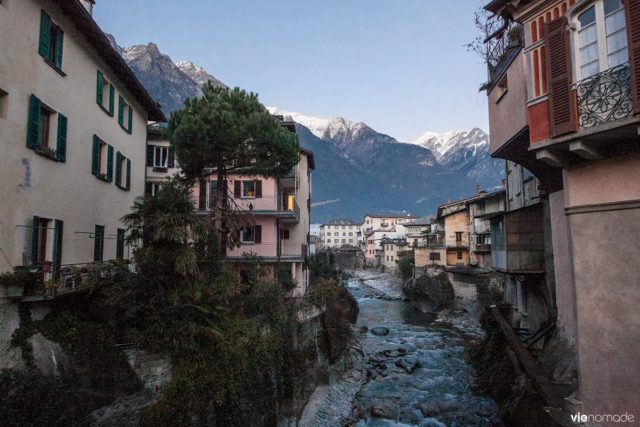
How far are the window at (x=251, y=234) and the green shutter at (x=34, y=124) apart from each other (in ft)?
55.3

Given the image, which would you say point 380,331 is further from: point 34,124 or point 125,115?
point 34,124

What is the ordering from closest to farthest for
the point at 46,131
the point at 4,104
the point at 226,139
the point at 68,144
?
the point at 4,104
the point at 46,131
the point at 68,144
the point at 226,139

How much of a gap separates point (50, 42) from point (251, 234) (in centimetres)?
1733

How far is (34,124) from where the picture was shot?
11.8m

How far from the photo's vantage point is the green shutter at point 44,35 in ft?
40.7

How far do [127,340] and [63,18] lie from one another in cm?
1204

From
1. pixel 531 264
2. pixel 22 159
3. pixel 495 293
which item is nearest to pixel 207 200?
pixel 22 159

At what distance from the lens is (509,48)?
506 inches

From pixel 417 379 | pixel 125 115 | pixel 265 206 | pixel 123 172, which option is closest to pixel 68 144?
pixel 123 172

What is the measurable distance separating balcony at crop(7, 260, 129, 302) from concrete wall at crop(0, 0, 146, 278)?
717 mm

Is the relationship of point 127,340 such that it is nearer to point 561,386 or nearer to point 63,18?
point 63,18

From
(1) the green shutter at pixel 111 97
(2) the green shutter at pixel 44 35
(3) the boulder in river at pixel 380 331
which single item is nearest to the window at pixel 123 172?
(1) the green shutter at pixel 111 97

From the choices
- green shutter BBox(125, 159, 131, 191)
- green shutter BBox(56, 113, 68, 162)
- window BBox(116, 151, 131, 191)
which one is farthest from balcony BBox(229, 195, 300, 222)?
green shutter BBox(56, 113, 68, 162)

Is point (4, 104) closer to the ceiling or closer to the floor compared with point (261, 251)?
closer to the ceiling
